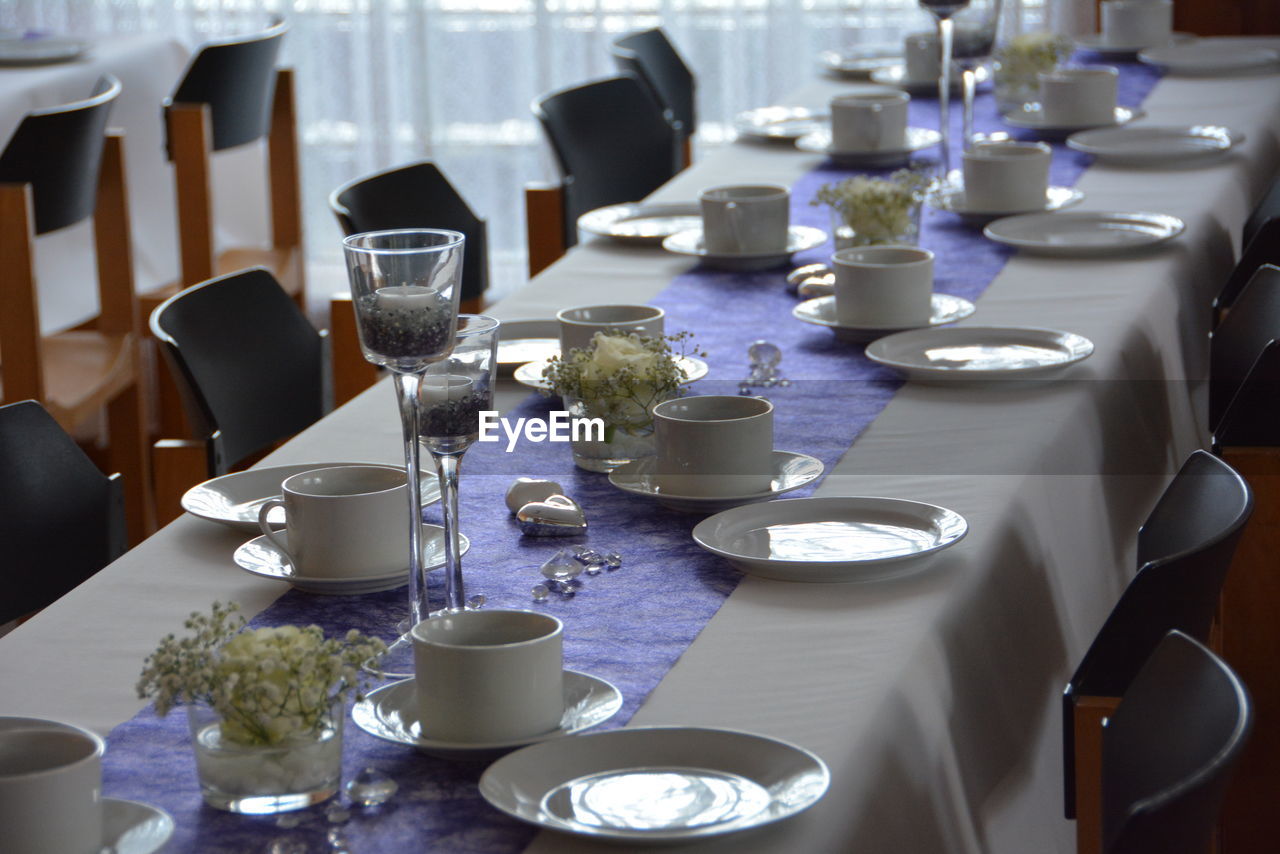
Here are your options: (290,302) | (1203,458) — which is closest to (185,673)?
(1203,458)

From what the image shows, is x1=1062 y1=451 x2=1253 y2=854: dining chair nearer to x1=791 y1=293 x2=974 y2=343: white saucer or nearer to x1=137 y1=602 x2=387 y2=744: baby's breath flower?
x1=791 y1=293 x2=974 y2=343: white saucer

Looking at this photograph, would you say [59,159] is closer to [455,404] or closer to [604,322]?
[604,322]

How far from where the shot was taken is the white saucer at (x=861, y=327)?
70.9 inches

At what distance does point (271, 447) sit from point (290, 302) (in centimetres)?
18

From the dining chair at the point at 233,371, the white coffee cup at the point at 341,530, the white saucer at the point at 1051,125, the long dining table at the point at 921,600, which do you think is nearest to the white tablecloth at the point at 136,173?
the dining chair at the point at 233,371

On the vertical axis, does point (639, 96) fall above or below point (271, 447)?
above

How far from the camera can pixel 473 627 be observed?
97 centimetres

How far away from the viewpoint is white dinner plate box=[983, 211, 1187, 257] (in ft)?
6.95

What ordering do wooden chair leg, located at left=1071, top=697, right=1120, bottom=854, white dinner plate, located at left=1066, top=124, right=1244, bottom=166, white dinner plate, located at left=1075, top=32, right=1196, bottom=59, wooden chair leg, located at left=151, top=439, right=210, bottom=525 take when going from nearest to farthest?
1. wooden chair leg, located at left=1071, top=697, right=1120, bottom=854
2. wooden chair leg, located at left=151, top=439, right=210, bottom=525
3. white dinner plate, located at left=1066, top=124, right=1244, bottom=166
4. white dinner plate, located at left=1075, top=32, right=1196, bottom=59

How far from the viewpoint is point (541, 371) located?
1.67 metres

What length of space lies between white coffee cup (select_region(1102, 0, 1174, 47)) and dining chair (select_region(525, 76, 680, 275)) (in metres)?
1.01

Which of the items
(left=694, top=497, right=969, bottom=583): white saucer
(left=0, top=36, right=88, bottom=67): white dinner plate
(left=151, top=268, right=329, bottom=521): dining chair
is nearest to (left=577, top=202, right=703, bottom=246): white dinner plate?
(left=151, top=268, right=329, bottom=521): dining chair

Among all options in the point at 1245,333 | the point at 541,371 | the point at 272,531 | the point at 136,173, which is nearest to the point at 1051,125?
the point at 1245,333

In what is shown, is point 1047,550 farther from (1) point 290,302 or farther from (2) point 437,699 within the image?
(1) point 290,302
